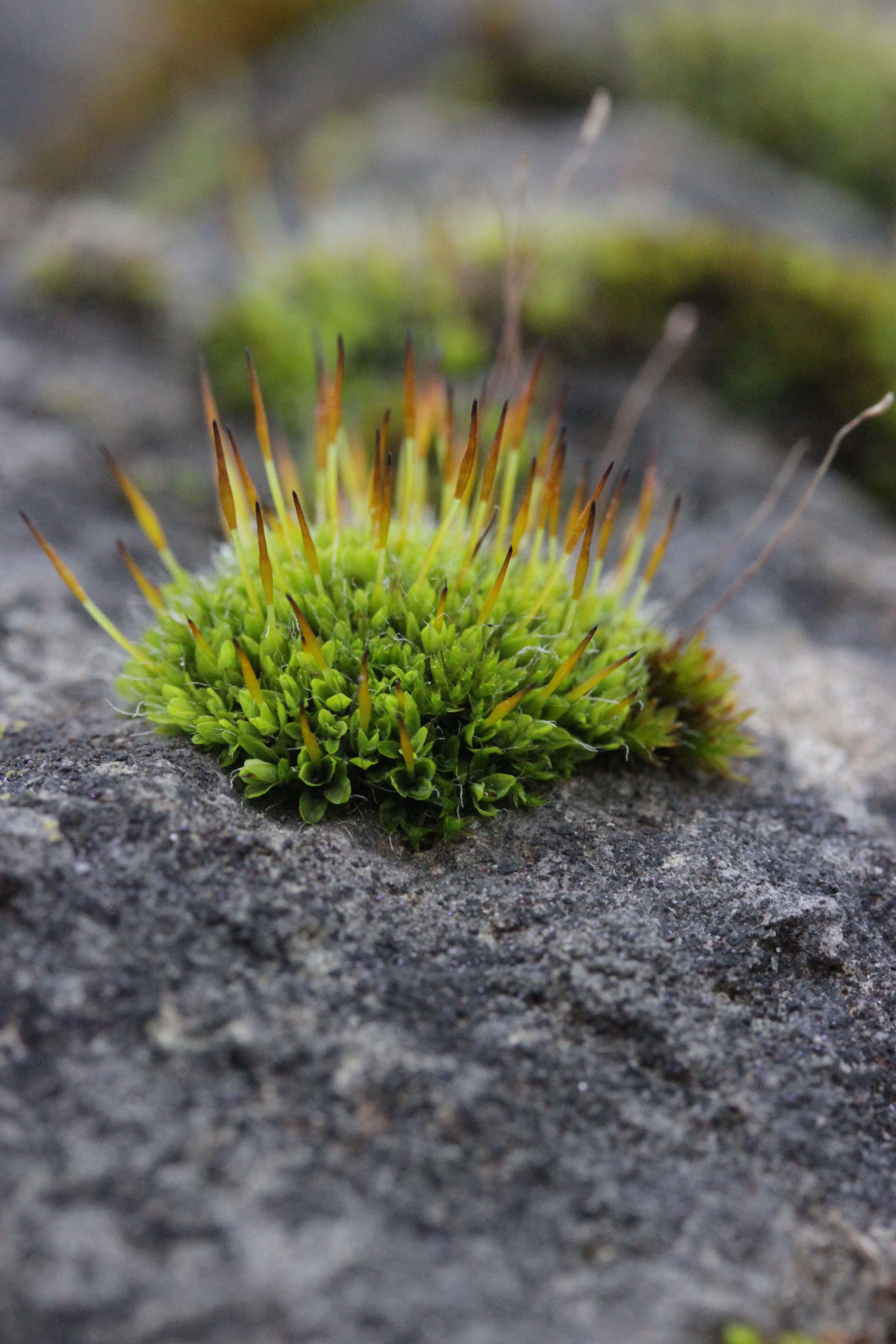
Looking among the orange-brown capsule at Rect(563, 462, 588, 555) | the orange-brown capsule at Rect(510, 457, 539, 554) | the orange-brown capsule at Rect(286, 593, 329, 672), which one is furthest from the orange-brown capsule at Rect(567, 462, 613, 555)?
the orange-brown capsule at Rect(286, 593, 329, 672)

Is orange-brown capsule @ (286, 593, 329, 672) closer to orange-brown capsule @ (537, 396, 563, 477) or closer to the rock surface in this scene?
the rock surface

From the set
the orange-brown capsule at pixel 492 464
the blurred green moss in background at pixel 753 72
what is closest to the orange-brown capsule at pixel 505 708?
the orange-brown capsule at pixel 492 464

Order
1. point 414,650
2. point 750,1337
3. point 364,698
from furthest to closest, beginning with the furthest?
point 414,650
point 364,698
point 750,1337

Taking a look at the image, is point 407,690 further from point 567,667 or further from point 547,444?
point 547,444

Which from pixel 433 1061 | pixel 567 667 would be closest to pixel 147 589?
pixel 567 667

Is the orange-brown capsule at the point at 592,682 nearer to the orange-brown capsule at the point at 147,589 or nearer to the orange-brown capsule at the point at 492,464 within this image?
the orange-brown capsule at the point at 492,464

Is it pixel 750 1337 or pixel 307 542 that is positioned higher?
pixel 307 542

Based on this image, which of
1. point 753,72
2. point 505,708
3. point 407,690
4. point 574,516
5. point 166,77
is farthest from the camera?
point 166,77
